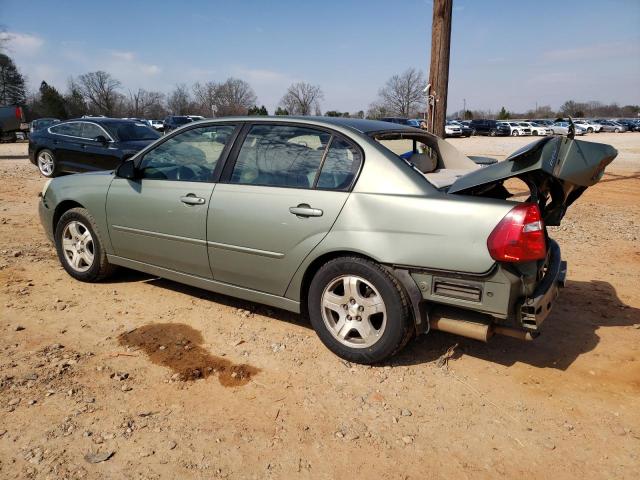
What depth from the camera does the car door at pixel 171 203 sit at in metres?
3.90

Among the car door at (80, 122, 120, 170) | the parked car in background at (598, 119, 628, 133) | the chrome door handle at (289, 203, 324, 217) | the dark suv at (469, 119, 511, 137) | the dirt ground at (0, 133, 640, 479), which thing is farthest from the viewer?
the parked car in background at (598, 119, 628, 133)

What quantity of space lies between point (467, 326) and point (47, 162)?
12.1 m

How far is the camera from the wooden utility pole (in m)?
7.45

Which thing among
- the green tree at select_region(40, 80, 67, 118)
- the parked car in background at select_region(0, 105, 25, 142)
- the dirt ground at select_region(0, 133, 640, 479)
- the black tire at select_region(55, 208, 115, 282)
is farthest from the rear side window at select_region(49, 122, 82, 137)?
the green tree at select_region(40, 80, 67, 118)

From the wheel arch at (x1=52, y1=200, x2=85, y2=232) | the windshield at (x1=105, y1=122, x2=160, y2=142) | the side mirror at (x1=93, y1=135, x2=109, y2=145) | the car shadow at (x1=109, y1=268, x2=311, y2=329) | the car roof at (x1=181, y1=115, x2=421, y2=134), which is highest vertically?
the car roof at (x1=181, y1=115, x2=421, y2=134)

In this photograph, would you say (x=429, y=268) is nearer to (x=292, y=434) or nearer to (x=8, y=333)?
(x=292, y=434)

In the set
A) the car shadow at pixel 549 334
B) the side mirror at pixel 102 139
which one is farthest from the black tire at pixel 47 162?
the car shadow at pixel 549 334

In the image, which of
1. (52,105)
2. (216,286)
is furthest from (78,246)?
(52,105)

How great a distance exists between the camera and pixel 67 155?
11461 millimetres

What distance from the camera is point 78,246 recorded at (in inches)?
189

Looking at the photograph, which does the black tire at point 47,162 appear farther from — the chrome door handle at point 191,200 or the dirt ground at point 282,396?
the chrome door handle at point 191,200

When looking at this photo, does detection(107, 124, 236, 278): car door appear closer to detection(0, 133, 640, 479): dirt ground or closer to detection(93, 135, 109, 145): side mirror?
detection(0, 133, 640, 479): dirt ground

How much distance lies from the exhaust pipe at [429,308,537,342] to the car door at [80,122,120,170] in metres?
8.78

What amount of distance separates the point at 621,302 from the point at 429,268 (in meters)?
2.60
